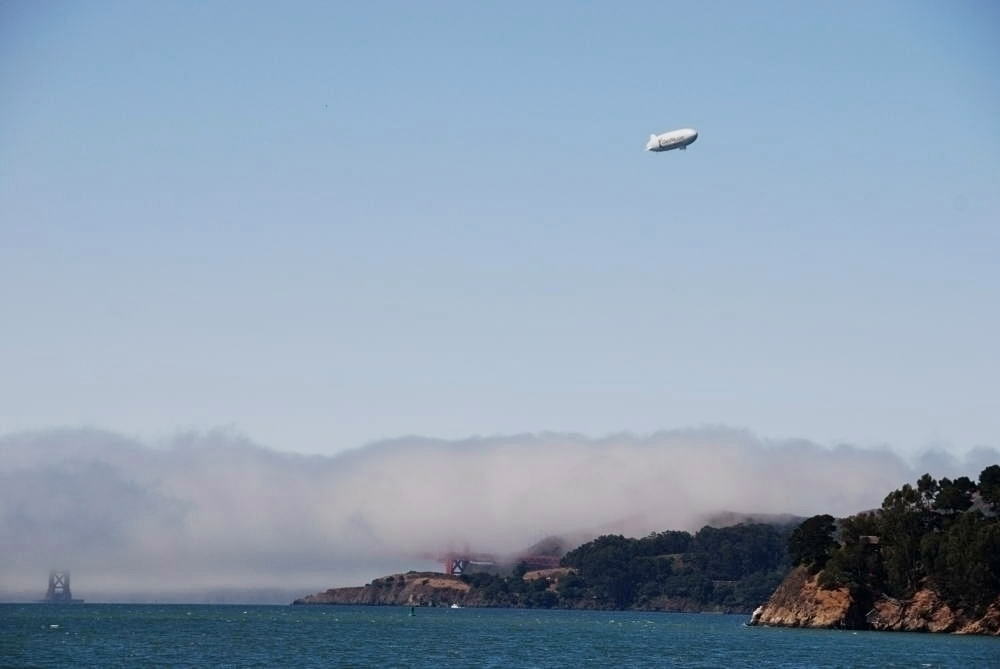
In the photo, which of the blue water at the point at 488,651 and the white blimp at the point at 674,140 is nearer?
the blue water at the point at 488,651

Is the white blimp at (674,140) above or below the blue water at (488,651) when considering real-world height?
above

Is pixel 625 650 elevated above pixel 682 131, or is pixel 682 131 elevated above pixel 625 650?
pixel 682 131

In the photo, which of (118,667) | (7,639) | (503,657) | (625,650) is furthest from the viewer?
(7,639)

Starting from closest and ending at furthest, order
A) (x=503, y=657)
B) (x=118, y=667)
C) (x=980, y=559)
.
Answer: (x=118, y=667) < (x=503, y=657) < (x=980, y=559)

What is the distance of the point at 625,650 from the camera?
161 m

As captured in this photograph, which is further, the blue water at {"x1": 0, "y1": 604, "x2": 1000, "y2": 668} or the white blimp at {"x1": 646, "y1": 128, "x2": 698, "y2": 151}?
the white blimp at {"x1": 646, "y1": 128, "x2": 698, "y2": 151}

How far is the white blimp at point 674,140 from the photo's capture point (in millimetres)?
185000

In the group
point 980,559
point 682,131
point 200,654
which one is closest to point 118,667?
point 200,654

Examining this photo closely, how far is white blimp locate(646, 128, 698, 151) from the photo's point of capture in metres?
185

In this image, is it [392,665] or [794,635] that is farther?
[794,635]

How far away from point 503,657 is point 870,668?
35.9 m

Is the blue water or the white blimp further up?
the white blimp

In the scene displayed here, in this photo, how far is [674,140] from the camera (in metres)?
185

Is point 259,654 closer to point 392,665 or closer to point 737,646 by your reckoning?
point 392,665
